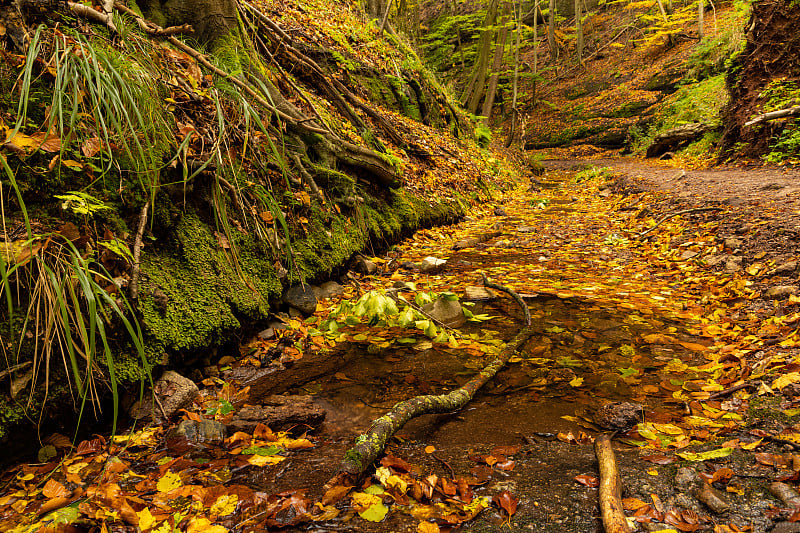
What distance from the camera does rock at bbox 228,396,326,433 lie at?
1.72 m

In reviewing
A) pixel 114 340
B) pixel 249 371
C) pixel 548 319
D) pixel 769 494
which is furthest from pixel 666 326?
pixel 114 340

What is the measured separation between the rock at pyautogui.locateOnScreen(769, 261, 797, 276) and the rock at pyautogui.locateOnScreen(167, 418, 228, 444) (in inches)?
134

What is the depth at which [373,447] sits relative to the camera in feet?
4.61

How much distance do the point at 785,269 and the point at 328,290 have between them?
3.15 meters

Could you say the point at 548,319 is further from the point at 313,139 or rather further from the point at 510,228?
the point at 510,228

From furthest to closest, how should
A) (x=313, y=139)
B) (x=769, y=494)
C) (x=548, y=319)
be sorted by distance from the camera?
(x=313, y=139) < (x=548, y=319) < (x=769, y=494)

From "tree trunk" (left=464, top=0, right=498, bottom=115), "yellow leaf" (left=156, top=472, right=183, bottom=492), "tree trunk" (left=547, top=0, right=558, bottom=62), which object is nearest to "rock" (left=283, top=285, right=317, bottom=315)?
"yellow leaf" (left=156, top=472, right=183, bottom=492)

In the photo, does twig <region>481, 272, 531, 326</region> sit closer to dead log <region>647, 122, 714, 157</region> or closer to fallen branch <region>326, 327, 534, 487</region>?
fallen branch <region>326, 327, 534, 487</region>

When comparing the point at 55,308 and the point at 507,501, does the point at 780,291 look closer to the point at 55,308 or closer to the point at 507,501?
the point at 507,501

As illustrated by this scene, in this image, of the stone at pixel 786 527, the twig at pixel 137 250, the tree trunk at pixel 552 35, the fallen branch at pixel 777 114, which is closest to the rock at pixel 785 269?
the stone at pixel 786 527

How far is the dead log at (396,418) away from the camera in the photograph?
133 cm

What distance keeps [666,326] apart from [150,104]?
333cm

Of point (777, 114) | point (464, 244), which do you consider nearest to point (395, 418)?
point (464, 244)

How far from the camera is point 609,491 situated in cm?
119
